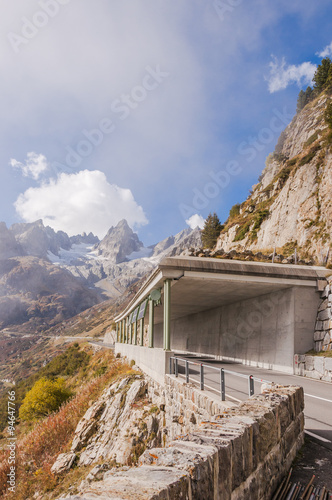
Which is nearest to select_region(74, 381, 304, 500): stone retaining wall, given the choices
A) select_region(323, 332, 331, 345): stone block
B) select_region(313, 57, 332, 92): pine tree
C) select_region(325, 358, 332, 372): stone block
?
select_region(325, 358, 332, 372): stone block

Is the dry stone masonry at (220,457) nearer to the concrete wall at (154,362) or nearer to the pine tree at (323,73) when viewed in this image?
the concrete wall at (154,362)

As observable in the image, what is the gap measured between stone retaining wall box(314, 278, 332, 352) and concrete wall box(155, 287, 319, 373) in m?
0.28

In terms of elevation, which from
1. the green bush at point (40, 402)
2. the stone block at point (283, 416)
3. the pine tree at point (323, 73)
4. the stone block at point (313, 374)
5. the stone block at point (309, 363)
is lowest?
the green bush at point (40, 402)

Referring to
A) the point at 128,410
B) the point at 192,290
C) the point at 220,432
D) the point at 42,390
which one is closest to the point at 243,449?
the point at 220,432

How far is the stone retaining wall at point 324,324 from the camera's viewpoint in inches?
580

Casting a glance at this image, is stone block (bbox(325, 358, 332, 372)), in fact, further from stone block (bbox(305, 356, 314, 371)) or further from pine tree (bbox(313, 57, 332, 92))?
pine tree (bbox(313, 57, 332, 92))

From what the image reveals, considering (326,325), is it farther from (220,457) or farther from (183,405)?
(220,457)

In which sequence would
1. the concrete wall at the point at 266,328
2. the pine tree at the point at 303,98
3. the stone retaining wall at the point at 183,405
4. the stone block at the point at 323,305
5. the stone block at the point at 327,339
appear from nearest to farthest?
the stone retaining wall at the point at 183,405, the stone block at the point at 327,339, the stone block at the point at 323,305, the concrete wall at the point at 266,328, the pine tree at the point at 303,98

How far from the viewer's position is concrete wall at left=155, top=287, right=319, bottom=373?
15.8m

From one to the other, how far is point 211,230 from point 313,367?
54.9 metres

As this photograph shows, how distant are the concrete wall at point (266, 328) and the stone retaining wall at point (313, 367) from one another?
462mm

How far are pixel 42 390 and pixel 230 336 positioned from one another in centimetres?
1535

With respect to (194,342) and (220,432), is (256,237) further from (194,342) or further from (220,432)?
(220,432)

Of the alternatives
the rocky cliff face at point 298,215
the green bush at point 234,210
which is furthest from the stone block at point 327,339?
the green bush at point 234,210
